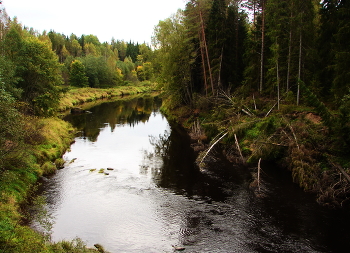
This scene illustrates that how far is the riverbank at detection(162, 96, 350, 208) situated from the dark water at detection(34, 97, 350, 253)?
3.21 ft

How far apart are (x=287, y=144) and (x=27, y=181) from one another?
62.6 ft

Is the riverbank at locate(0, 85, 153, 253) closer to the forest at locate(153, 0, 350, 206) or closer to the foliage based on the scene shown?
the forest at locate(153, 0, 350, 206)

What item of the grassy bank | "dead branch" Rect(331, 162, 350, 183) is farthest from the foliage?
"dead branch" Rect(331, 162, 350, 183)

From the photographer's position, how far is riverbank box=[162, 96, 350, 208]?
58.9 ft

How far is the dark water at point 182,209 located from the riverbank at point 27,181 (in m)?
1.26

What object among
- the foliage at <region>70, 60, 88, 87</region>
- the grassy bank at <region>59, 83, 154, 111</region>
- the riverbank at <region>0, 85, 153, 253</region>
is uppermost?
the foliage at <region>70, 60, 88, 87</region>

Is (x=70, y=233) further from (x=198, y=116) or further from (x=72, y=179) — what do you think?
(x=198, y=116)

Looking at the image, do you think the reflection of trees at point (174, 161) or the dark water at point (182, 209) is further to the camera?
the reflection of trees at point (174, 161)

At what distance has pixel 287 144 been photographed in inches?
877

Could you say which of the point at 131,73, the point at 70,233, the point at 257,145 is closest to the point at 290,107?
the point at 257,145

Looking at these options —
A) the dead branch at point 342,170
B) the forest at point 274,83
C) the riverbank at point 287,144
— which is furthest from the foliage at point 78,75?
the dead branch at point 342,170

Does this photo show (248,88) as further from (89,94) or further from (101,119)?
(89,94)

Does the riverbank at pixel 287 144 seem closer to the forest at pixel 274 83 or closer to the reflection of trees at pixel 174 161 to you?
the forest at pixel 274 83

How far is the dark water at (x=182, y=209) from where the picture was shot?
13961 mm
